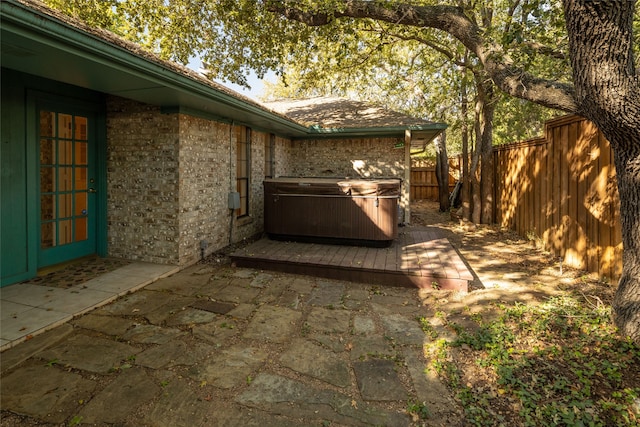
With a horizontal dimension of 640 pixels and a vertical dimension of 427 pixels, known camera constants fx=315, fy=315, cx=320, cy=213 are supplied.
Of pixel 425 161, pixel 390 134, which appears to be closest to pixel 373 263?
pixel 390 134

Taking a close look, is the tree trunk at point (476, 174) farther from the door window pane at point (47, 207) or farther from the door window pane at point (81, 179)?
the door window pane at point (47, 207)

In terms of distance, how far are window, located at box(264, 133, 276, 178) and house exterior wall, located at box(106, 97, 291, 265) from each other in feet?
7.33

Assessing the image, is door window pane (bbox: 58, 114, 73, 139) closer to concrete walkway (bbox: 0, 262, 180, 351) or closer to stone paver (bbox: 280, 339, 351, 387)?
concrete walkway (bbox: 0, 262, 180, 351)

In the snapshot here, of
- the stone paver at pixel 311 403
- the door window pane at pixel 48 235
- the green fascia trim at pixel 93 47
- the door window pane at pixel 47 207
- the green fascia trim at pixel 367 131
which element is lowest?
the stone paver at pixel 311 403

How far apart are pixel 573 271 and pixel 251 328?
4722mm

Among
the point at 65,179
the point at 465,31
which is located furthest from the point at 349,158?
the point at 65,179

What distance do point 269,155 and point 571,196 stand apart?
615 cm

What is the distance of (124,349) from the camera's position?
272cm

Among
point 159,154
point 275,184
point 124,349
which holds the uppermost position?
point 159,154

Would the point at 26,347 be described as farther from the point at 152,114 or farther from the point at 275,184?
the point at 275,184

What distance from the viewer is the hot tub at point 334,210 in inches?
220

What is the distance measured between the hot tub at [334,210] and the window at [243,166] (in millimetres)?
891

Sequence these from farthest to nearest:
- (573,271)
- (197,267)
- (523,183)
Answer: (523,183) → (197,267) → (573,271)

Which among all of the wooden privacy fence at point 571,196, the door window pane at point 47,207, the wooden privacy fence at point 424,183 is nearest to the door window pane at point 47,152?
the door window pane at point 47,207
